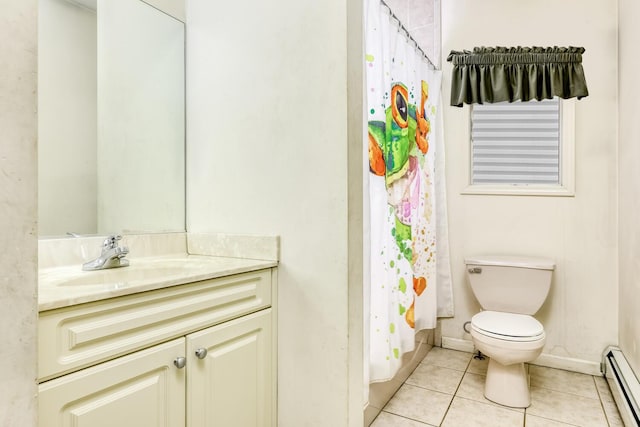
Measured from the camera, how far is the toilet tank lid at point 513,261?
90.7 inches

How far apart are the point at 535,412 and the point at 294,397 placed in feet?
4.39

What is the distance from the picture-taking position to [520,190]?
255 centimetres

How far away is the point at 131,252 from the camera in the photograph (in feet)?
5.22

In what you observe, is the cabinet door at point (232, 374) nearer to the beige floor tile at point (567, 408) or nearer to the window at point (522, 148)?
the beige floor tile at point (567, 408)

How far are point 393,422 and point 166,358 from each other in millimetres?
1271

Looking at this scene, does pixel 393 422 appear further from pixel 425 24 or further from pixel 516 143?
pixel 425 24

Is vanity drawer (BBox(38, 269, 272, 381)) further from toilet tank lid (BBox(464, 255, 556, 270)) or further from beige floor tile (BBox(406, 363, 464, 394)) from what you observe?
toilet tank lid (BBox(464, 255, 556, 270))

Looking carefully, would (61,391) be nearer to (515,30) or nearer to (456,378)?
(456,378)

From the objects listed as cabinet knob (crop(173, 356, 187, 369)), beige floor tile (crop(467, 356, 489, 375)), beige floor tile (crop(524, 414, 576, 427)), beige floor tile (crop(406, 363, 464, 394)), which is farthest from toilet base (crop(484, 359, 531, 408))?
cabinet knob (crop(173, 356, 187, 369))

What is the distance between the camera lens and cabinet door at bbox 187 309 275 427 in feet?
3.80

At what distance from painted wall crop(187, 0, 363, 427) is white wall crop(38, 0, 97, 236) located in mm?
498

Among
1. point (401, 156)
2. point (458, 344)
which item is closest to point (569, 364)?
point (458, 344)

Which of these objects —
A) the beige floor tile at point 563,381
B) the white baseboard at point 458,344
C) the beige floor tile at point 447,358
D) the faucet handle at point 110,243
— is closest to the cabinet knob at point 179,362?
the faucet handle at point 110,243

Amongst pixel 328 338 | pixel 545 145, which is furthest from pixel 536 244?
pixel 328 338
